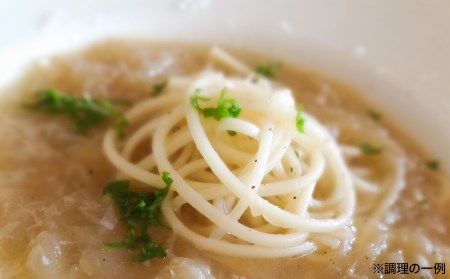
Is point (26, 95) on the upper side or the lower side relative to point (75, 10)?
lower

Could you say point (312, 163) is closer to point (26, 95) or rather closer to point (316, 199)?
point (316, 199)

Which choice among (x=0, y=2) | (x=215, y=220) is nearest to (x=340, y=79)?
(x=215, y=220)

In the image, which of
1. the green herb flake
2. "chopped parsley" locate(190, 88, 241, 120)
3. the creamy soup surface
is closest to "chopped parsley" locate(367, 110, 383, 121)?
the creamy soup surface

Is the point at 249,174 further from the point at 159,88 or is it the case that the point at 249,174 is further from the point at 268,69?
the point at 268,69

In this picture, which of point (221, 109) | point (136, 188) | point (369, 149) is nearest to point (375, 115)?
point (369, 149)

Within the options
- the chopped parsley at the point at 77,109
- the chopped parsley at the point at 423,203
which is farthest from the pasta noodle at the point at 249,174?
the chopped parsley at the point at 423,203

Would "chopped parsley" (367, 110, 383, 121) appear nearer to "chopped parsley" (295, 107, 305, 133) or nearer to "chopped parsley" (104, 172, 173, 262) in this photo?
"chopped parsley" (295, 107, 305, 133)
